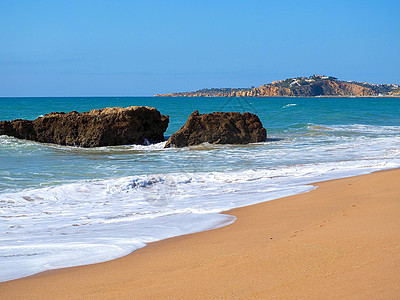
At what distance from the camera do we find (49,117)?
1927 cm

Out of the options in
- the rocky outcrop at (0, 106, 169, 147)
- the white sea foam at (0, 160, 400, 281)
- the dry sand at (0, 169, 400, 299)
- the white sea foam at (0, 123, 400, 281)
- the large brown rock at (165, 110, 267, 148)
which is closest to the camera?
the dry sand at (0, 169, 400, 299)

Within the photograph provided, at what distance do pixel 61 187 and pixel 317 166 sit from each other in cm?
612

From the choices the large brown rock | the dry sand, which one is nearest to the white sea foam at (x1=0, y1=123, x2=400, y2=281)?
the dry sand

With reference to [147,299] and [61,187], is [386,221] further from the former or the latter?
[61,187]

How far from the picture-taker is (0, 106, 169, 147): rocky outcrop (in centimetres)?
1778

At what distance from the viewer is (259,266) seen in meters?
3.59

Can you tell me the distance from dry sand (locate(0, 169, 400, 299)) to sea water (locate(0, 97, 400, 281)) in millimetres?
434

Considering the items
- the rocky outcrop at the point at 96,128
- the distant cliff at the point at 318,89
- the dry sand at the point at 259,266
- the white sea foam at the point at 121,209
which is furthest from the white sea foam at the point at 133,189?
the distant cliff at the point at 318,89

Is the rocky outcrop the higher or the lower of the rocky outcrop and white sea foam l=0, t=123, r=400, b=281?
the higher

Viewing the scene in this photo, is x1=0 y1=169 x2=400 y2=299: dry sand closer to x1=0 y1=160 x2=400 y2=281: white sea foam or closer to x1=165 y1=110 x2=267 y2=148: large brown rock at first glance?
x1=0 y1=160 x2=400 y2=281: white sea foam

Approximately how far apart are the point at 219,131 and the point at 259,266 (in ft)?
45.4

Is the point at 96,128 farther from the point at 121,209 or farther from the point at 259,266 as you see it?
the point at 259,266

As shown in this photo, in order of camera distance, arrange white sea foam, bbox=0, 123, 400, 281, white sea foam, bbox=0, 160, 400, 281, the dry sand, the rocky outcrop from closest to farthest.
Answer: the dry sand, white sea foam, bbox=0, 160, 400, 281, white sea foam, bbox=0, 123, 400, 281, the rocky outcrop

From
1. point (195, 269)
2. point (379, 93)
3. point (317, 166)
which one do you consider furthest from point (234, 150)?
point (379, 93)
